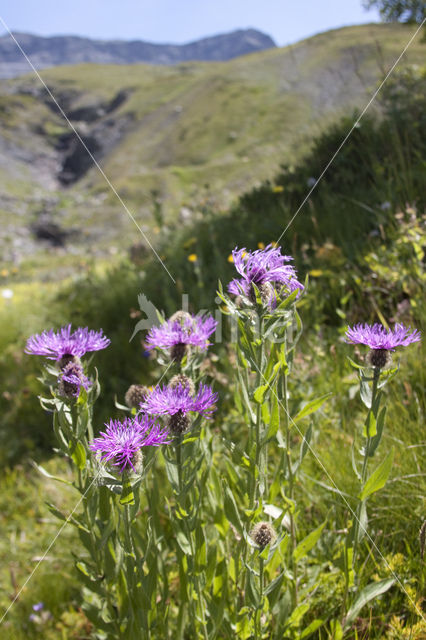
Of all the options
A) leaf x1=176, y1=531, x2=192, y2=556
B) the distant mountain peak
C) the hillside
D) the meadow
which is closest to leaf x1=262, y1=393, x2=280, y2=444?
the meadow

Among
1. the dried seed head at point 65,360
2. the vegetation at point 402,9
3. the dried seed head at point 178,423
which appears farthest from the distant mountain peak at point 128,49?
the dried seed head at point 178,423

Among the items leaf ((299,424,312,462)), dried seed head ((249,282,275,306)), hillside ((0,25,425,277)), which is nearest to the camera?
dried seed head ((249,282,275,306))

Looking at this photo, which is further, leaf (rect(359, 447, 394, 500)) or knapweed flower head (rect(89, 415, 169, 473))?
leaf (rect(359, 447, 394, 500))

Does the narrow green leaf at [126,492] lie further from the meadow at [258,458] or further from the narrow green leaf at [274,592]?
the narrow green leaf at [274,592]

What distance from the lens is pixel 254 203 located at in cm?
545

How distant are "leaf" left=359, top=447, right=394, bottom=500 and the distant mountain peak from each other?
16582 cm

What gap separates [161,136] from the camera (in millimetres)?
33750

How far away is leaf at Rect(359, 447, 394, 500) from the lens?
121cm

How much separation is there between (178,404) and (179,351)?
0.27 m

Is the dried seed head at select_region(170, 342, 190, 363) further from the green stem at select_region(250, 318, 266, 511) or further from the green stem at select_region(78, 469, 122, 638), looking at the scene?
the green stem at select_region(78, 469, 122, 638)

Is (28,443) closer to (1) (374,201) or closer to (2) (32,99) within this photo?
(1) (374,201)

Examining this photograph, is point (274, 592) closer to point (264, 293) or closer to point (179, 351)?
point (179, 351)

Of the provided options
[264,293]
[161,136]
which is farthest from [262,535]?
[161,136]

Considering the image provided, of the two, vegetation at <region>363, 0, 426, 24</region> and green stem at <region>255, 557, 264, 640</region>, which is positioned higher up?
vegetation at <region>363, 0, 426, 24</region>
